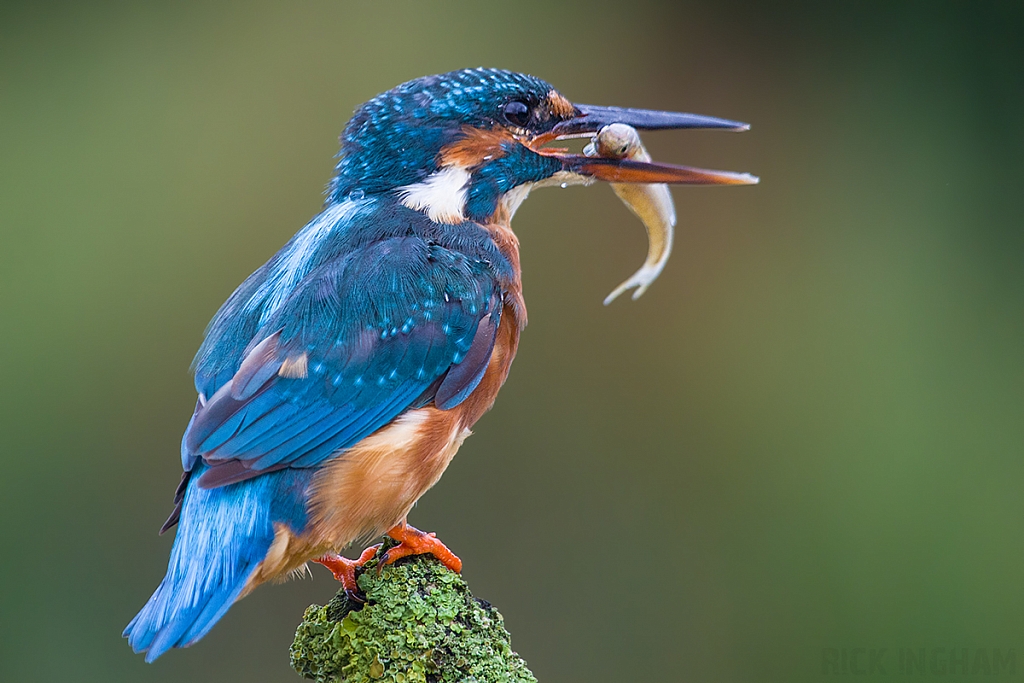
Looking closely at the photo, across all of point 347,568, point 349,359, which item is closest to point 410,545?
point 347,568

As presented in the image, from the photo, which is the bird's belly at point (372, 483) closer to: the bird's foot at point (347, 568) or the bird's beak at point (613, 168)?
the bird's foot at point (347, 568)

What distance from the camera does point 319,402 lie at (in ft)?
5.99

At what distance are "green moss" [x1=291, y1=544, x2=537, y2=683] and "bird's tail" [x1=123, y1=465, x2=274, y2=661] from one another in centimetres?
21

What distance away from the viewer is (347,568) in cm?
189

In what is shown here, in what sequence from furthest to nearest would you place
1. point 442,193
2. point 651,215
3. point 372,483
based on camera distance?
point 651,215 < point 442,193 < point 372,483

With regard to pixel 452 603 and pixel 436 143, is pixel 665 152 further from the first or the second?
pixel 452 603

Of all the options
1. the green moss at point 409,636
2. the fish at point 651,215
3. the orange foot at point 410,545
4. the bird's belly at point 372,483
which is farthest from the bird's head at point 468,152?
the green moss at point 409,636

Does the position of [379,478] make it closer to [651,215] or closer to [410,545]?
[410,545]

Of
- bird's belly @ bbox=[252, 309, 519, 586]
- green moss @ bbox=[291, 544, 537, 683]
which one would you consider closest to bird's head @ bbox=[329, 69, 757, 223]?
bird's belly @ bbox=[252, 309, 519, 586]

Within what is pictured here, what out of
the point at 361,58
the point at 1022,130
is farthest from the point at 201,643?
the point at 1022,130

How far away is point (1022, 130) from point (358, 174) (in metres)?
2.85

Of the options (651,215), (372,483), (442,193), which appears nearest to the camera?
(372,483)

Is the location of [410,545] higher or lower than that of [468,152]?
lower

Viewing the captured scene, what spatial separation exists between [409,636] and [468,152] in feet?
3.10
